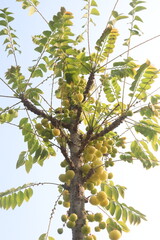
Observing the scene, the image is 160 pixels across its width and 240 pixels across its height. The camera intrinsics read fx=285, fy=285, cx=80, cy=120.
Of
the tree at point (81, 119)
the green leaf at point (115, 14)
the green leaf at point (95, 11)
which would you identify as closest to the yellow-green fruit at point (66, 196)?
the tree at point (81, 119)

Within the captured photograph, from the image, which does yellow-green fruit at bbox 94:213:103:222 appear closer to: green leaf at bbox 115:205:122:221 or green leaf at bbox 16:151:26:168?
green leaf at bbox 115:205:122:221

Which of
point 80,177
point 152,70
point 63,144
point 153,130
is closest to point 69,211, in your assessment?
point 80,177

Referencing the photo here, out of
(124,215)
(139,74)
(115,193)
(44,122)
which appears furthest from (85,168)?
(139,74)

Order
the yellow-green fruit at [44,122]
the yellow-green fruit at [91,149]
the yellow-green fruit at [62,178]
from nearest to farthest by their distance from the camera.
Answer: the yellow-green fruit at [62,178] → the yellow-green fruit at [91,149] → the yellow-green fruit at [44,122]

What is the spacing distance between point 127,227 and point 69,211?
3.45ft

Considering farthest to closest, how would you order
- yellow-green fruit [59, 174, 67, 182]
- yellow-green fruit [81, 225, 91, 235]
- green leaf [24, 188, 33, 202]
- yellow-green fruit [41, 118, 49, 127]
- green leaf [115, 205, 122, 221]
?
green leaf [24, 188, 33, 202]
green leaf [115, 205, 122, 221]
yellow-green fruit [41, 118, 49, 127]
yellow-green fruit [59, 174, 67, 182]
yellow-green fruit [81, 225, 91, 235]

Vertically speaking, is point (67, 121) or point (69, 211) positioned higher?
point (67, 121)

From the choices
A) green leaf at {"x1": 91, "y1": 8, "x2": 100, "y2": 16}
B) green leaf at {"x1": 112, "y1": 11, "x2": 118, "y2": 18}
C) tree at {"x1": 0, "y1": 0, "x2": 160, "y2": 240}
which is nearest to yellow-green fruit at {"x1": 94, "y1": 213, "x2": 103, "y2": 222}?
tree at {"x1": 0, "y1": 0, "x2": 160, "y2": 240}

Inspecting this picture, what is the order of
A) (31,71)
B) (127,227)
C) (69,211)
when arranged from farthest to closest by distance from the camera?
(31,71) → (127,227) → (69,211)

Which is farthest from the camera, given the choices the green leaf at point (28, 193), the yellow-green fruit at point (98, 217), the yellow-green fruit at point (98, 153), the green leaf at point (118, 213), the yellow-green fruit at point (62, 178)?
the green leaf at point (28, 193)

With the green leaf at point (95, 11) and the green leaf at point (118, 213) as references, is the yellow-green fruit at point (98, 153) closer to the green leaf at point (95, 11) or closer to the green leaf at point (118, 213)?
the green leaf at point (118, 213)

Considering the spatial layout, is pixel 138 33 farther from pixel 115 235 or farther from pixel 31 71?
pixel 115 235

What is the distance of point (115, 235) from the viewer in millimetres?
3293

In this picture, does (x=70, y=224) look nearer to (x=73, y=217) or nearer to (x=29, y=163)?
(x=73, y=217)
